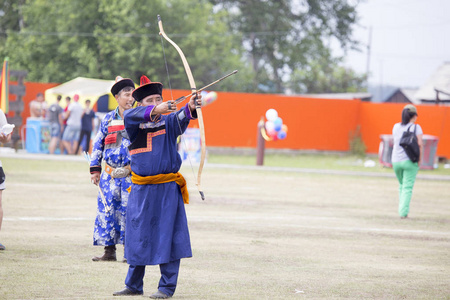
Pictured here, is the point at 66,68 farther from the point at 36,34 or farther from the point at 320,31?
the point at 320,31

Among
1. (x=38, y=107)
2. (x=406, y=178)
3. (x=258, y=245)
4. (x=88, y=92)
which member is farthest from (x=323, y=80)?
(x=258, y=245)

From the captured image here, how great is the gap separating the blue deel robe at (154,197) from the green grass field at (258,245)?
0.47m

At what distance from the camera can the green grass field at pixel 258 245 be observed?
675 centimetres

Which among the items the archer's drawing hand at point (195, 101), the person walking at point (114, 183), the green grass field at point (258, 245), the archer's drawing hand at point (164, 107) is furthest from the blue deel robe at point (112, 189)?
A: the archer's drawing hand at point (195, 101)

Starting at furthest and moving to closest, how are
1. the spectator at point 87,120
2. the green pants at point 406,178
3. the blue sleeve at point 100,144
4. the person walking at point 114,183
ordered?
the spectator at point 87,120 < the green pants at point 406,178 < the blue sleeve at point 100,144 < the person walking at point 114,183

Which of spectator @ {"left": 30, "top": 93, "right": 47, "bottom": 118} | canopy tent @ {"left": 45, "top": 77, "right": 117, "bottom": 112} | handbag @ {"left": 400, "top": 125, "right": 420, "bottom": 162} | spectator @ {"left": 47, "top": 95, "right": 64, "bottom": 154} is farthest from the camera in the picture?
canopy tent @ {"left": 45, "top": 77, "right": 117, "bottom": 112}

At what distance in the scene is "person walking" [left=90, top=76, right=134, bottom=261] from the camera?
25.8 ft

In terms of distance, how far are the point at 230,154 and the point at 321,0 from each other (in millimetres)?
25064

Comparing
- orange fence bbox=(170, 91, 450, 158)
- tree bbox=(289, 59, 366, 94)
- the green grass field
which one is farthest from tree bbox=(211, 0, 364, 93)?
the green grass field

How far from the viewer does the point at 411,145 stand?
1266 cm

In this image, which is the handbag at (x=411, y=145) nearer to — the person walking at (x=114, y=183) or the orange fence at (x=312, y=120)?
the person walking at (x=114, y=183)

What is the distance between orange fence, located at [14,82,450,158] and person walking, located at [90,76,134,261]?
21729 millimetres

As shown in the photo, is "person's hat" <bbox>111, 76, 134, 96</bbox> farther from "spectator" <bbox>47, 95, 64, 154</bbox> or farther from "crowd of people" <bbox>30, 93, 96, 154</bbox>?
"spectator" <bbox>47, 95, 64, 154</bbox>

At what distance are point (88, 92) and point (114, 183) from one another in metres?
20.0
